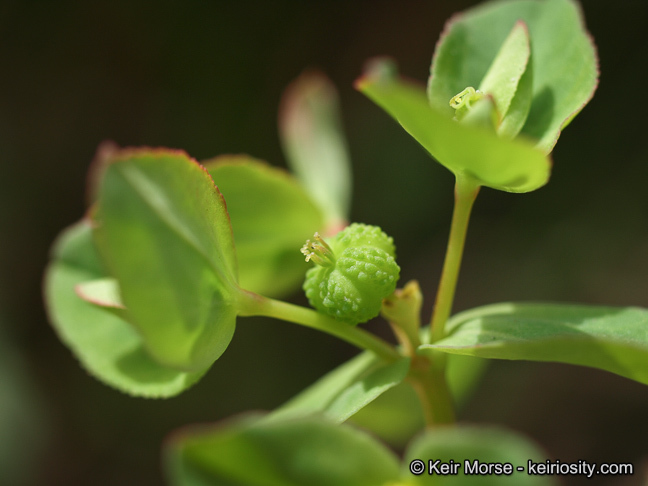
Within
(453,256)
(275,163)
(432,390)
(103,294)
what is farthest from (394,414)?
(275,163)

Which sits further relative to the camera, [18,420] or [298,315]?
[18,420]

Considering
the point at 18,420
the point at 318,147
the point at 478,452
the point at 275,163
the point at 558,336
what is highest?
the point at 275,163

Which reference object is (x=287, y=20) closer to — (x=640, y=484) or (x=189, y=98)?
(x=189, y=98)

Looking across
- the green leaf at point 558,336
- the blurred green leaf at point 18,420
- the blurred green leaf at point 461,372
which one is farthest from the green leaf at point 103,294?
the blurred green leaf at point 18,420

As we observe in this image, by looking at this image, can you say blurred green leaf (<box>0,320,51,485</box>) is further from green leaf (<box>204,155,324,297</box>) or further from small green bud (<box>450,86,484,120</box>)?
small green bud (<box>450,86,484,120</box>)

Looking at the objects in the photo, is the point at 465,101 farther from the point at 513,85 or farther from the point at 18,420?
the point at 18,420

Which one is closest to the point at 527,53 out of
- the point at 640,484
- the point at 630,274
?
the point at 640,484

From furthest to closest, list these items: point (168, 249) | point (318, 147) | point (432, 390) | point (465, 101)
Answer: point (318, 147) → point (432, 390) → point (465, 101) → point (168, 249)
